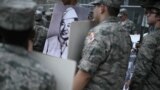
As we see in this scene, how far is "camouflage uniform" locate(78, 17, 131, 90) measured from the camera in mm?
3099

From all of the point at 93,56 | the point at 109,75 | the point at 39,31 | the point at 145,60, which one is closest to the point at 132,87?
the point at 145,60

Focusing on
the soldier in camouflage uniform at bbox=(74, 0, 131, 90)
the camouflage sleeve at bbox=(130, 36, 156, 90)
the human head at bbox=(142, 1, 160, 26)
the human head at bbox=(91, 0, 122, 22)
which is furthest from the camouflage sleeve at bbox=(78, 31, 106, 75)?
the human head at bbox=(142, 1, 160, 26)

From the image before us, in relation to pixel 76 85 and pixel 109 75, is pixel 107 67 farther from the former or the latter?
pixel 76 85

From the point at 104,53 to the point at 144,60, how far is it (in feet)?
2.48

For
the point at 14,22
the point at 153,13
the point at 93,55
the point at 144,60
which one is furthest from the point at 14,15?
the point at 153,13

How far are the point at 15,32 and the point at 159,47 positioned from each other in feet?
7.18

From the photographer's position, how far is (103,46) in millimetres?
3123

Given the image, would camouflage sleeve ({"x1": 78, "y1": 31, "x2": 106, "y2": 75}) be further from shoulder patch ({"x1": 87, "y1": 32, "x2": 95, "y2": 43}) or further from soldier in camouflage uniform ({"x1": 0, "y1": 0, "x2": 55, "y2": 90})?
soldier in camouflage uniform ({"x1": 0, "y1": 0, "x2": 55, "y2": 90})

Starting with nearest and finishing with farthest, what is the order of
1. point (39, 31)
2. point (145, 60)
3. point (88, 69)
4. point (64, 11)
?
point (88, 69) → point (64, 11) → point (145, 60) → point (39, 31)

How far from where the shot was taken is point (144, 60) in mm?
3729

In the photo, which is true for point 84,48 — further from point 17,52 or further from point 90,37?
point 17,52

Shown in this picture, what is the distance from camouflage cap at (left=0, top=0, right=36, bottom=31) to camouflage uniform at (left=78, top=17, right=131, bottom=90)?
1.26 meters

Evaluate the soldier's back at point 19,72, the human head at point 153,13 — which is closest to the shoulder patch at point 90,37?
the human head at point 153,13

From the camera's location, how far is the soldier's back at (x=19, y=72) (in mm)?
1847
